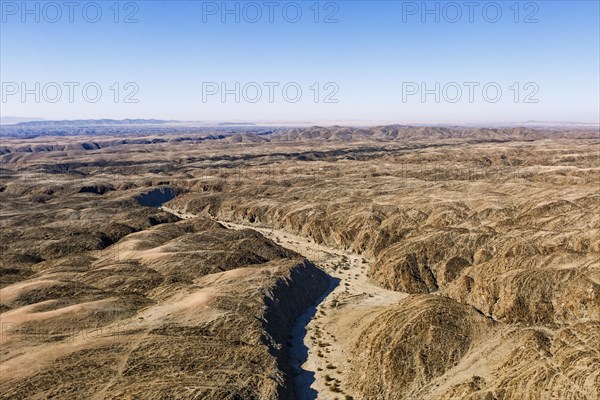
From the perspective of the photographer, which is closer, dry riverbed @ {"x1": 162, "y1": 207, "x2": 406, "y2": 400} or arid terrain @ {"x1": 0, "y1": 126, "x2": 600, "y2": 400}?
arid terrain @ {"x1": 0, "y1": 126, "x2": 600, "y2": 400}

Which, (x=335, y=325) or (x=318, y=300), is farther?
(x=318, y=300)

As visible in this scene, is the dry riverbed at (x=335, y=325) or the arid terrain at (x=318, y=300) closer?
the arid terrain at (x=318, y=300)

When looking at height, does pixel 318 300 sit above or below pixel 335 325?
above

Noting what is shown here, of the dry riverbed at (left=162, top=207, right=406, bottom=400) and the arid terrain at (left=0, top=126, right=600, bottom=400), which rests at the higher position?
the arid terrain at (left=0, top=126, right=600, bottom=400)

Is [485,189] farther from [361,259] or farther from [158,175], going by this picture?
[158,175]

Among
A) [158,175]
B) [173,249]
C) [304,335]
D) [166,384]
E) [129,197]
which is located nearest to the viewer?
[166,384]

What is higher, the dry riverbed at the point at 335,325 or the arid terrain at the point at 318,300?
the arid terrain at the point at 318,300

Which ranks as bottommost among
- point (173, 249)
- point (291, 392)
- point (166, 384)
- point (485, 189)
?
point (291, 392)

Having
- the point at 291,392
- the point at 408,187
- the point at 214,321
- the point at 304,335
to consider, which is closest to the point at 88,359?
the point at 214,321
